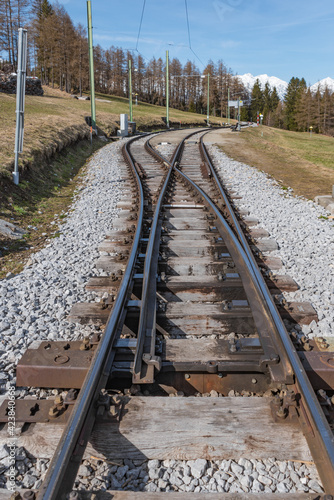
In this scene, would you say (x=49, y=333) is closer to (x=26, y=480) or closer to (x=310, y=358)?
(x=26, y=480)

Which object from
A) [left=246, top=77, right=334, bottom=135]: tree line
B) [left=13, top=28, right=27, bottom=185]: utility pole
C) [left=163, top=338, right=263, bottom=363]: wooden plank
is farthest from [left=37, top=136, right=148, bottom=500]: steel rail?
[left=246, top=77, right=334, bottom=135]: tree line

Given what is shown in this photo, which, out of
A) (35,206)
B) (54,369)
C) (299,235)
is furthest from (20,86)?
(54,369)

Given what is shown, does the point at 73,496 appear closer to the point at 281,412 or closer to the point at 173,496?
the point at 173,496

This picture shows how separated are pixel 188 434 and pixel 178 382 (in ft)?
1.69

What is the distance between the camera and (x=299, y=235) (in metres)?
5.90

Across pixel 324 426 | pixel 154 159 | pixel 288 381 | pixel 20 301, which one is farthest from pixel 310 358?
pixel 154 159

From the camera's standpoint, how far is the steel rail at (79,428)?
1.60 m

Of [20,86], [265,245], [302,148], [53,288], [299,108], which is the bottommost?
[53,288]

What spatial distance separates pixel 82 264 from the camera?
15.3ft

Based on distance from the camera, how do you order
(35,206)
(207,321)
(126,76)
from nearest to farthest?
1. (207,321)
2. (35,206)
3. (126,76)

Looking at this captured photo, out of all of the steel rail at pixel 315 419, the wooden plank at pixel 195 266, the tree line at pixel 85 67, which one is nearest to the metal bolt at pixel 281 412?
the steel rail at pixel 315 419

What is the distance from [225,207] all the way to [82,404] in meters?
5.37

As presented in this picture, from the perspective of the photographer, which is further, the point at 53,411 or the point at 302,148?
the point at 302,148

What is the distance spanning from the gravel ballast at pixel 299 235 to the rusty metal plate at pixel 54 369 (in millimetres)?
1863
